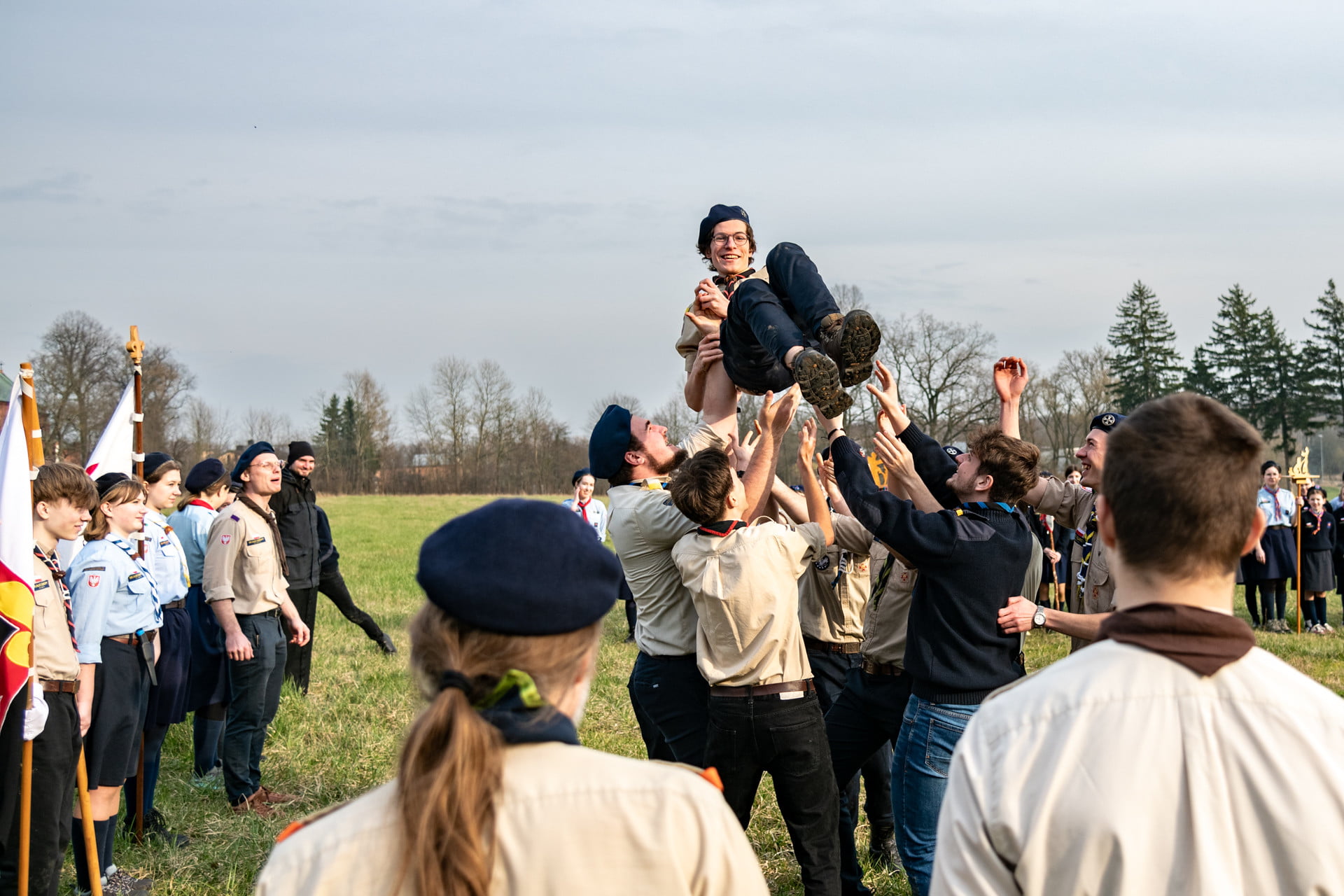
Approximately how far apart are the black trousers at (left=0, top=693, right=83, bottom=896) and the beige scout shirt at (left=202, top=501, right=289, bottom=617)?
2237 mm

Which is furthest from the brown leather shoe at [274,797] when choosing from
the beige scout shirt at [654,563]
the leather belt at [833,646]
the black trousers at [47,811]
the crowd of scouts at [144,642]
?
the leather belt at [833,646]

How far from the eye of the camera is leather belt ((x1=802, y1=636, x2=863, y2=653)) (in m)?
5.52

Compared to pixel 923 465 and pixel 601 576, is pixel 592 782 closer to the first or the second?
pixel 601 576

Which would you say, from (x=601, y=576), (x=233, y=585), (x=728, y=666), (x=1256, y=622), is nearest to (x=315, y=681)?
(x=233, y=585)

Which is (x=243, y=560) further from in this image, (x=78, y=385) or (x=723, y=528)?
(x=78, y=385)

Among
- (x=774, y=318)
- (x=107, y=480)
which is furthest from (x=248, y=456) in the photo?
(x=774, y=318)

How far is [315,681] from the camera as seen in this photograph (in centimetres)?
1038

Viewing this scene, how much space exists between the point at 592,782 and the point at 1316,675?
35.9ft

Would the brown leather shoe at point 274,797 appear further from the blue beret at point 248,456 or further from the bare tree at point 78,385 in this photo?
the bare tree at point 78,385

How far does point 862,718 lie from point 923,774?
0.69 meters

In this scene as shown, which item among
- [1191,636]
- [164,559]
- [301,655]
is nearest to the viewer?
[1191,636]

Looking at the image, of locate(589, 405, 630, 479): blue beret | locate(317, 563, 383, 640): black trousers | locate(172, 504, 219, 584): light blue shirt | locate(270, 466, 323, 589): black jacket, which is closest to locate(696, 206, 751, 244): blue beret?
locate(589, 405, 630, 479): blue beret

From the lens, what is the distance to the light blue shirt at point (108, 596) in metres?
4.94

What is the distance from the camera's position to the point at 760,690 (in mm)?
4102
